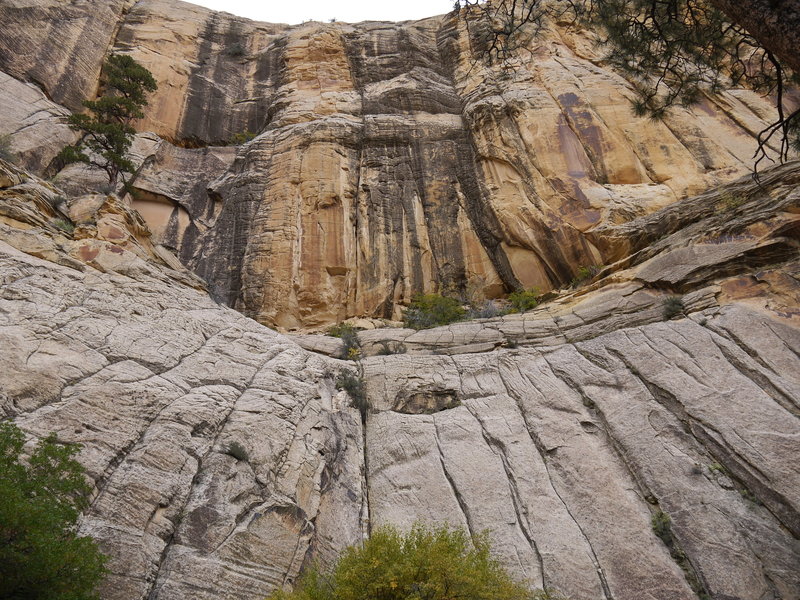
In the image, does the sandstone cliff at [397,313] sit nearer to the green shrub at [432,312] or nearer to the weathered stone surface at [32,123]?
the weathered stone surface at [32,123]

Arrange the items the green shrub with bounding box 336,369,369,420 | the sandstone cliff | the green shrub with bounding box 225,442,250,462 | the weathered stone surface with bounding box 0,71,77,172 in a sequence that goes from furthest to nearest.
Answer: the weathered stone surface with bounding box 0,71,77,172 → the green shrub with bounding box 336,369,369,420 → the green shrub with bounding box 225,442,250,462 → the sandstone cliff

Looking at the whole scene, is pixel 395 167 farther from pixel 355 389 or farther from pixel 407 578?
pixel 407 578

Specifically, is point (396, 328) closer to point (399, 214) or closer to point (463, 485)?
point (399, 214)

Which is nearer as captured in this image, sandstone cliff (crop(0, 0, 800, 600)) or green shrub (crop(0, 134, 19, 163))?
sandstone cliff (crop(0, 0, 800, 600))

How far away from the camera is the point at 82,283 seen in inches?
532

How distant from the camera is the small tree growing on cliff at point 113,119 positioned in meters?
22.2

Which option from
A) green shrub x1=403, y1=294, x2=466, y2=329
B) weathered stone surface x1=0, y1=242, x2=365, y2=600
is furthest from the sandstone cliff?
green shrub x1=403, y1=294, x2=466, y2=329

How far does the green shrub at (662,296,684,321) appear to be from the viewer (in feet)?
48.8

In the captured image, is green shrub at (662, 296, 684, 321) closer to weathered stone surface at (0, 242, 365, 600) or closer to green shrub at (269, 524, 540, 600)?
weathered stone surface at (0, 242, 365, 600)

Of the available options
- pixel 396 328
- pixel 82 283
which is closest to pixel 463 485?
pixel 396 328

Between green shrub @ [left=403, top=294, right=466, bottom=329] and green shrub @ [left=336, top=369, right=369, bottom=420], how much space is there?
4.70 m

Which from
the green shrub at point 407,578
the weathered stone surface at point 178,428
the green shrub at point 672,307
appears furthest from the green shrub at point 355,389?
the green shrub at point 672,307

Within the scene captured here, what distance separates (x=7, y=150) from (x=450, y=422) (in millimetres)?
17990

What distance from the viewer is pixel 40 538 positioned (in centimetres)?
671
